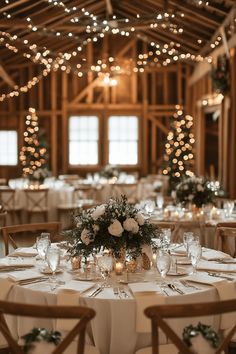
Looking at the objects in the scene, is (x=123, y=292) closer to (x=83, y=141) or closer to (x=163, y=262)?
(x=163, y=262)

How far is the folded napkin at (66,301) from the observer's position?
3576 millimetres


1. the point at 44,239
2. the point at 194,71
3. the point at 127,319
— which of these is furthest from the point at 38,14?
the point at 127,319

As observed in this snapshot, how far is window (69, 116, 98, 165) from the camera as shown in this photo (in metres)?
17.5

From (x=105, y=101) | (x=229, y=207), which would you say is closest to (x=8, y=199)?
(x=229, y=207)

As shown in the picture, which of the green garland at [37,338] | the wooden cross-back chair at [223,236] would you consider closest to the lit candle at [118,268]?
the green garland at [37,338]

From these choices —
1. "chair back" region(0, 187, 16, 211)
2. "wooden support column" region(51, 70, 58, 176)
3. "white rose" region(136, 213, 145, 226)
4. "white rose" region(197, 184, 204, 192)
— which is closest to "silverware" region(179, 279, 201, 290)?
"white rose" region(136, 213, 145, 226)

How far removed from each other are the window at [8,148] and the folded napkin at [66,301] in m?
14.2

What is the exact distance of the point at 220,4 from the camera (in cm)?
1130

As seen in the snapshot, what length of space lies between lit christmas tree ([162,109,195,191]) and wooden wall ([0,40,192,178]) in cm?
208

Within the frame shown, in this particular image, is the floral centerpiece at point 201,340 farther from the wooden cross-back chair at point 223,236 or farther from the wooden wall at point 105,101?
the wooden wall at point 105,101

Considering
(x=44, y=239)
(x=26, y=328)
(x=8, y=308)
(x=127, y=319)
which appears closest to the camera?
(x=8, y=308)

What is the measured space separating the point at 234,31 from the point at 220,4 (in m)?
0.60

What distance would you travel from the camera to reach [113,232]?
13.0 feet

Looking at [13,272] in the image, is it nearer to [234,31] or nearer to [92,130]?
[234,31]
